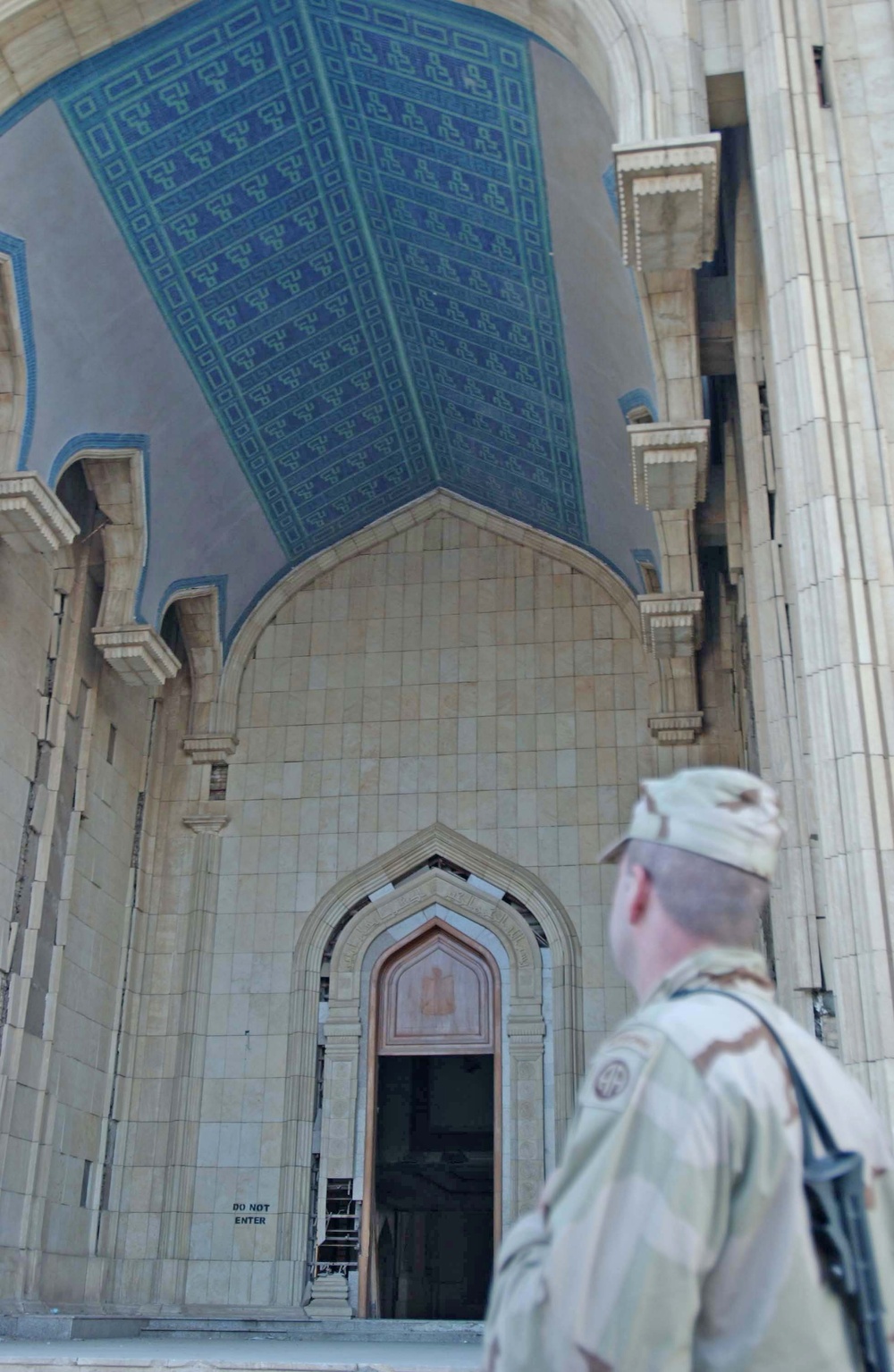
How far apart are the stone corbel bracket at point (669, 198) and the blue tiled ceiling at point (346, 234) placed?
1760 mm

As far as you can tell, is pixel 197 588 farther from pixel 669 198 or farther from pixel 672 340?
pixel 669 198

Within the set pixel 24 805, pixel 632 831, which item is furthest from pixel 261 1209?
pixel 632 831

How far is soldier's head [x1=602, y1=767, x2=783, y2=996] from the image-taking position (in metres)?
1.36

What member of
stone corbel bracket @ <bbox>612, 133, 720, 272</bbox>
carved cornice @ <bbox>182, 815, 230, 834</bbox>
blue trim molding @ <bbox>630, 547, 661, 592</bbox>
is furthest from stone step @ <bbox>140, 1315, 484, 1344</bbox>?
stone corbel bracket @ <bbox>612, 133, 720, 272</bbox>

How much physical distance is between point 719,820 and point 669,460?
6396 mm

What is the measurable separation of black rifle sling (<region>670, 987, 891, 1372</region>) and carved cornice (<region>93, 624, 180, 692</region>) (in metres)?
9.60

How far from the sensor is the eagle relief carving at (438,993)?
11.4m

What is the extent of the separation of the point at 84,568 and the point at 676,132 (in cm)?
617

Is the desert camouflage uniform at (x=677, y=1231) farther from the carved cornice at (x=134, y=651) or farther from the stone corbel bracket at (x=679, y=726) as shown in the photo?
the stone corbel bracket at (x=679, y=726)

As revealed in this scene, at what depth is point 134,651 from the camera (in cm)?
1044

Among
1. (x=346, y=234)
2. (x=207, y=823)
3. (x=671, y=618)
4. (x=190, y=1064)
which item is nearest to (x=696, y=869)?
(x=671, y=618)

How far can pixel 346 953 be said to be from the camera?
1151cm

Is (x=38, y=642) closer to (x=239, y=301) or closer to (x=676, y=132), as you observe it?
(x=239, y=301)

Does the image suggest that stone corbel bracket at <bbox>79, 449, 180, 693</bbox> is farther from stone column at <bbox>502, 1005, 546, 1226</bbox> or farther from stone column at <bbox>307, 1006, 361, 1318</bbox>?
stone column at <bbox>502, 1005, 546, 1226</bbox>
